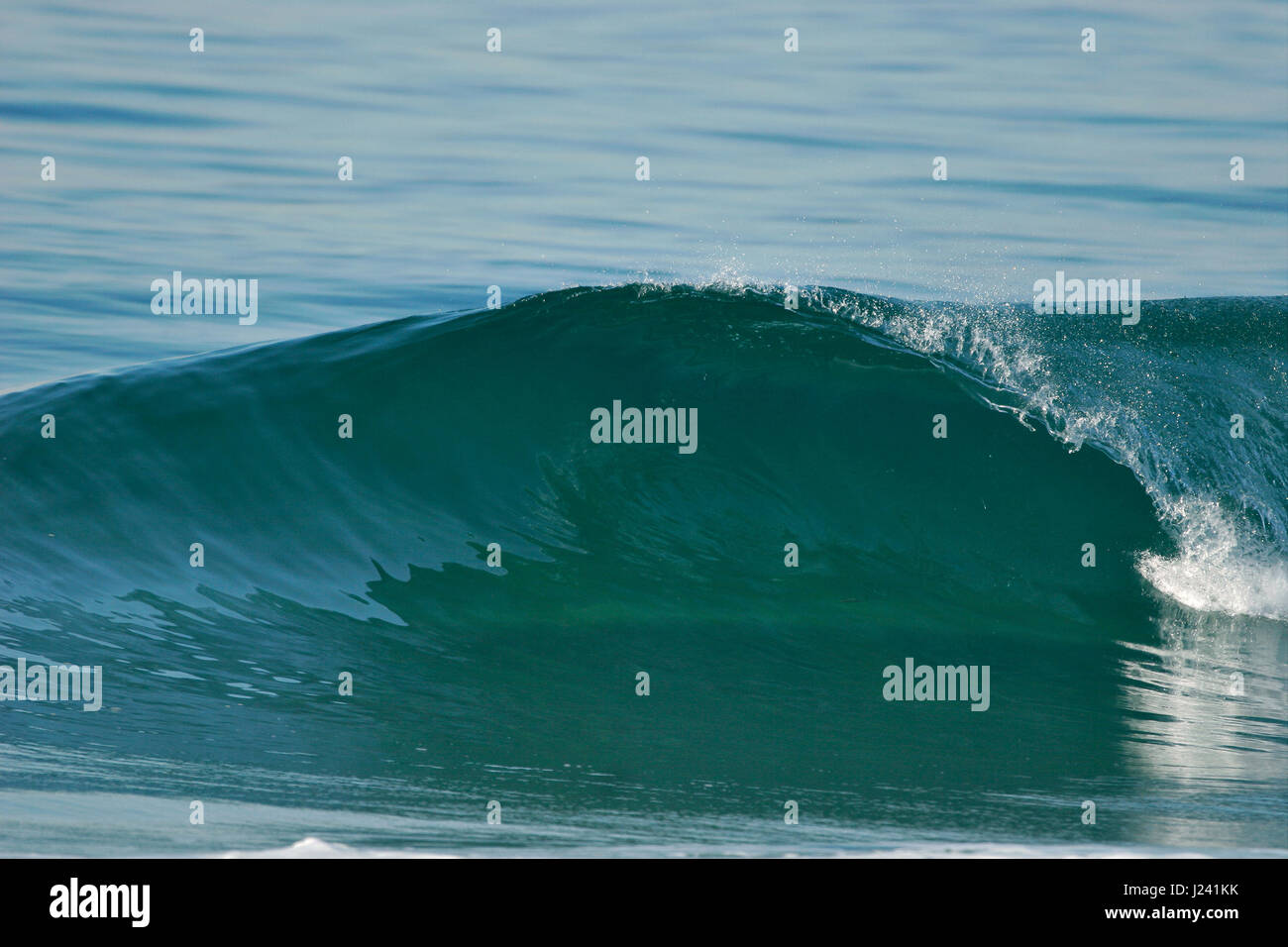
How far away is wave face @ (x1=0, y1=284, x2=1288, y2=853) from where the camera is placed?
16.6 feet

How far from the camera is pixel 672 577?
8.60 metres

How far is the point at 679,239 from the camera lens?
1423cm

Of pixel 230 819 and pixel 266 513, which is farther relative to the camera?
pixel 266 513

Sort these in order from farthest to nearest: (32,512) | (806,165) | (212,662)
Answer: (806,165), (32,512), (212,662)

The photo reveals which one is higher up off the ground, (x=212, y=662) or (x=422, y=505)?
A: (x=422, y=505)

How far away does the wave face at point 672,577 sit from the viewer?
16.6 ft

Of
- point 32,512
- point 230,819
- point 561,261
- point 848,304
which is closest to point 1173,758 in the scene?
point 230,819

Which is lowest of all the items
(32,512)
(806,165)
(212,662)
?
(212,662)

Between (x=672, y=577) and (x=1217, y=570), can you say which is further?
(x=1217, y=570)

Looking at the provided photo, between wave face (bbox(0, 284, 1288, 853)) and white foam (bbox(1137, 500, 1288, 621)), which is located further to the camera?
white foam (bbox(1137, 500, 1288, 621))

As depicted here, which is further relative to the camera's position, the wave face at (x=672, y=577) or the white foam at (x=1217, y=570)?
the white foam at (x=1217, y=570)
